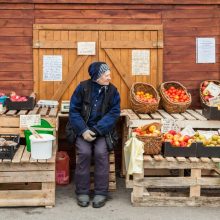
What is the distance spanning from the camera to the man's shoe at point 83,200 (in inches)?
265

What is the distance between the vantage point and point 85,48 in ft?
27.0

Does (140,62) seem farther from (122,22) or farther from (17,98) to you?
(17,98)

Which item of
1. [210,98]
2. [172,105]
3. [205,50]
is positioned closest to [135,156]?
[172,105]

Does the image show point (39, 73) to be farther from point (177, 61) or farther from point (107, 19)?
point (177, 61)

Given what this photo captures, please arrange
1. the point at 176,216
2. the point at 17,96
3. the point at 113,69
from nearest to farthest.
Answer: the point at 176,216 → the point at 17,96 → the point at 113,69

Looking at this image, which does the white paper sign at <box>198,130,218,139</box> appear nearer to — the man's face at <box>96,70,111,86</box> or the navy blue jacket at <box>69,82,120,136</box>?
the navy blue jacket at <box>69,82,120,136</box>

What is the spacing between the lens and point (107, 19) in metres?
8.27

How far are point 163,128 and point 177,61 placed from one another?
1.59 m

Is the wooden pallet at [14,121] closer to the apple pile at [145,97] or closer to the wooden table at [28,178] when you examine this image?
the wooden table at [28,178]

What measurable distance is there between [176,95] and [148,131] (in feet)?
4.12

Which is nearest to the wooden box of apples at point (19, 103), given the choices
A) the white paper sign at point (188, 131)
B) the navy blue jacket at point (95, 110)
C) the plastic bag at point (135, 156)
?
the navy blue jacket at point (95, 110)

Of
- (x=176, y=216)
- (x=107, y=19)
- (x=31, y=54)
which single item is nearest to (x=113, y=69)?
(x=107, y=19)

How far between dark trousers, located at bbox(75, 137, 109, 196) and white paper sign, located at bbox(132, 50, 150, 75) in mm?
1877

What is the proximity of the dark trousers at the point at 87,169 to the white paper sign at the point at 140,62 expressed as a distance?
6.16 feet
